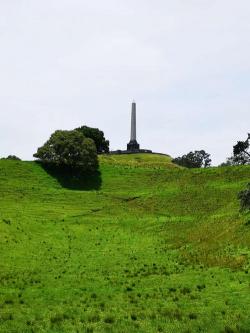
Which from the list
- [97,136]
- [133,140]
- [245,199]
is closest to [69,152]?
[97,136]

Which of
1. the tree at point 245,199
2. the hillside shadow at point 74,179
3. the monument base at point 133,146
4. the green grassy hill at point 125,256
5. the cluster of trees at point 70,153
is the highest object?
the monument base at point 133,146

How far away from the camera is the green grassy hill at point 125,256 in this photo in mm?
23156

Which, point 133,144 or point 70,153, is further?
point 133,144

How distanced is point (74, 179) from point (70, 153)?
5.99 meters

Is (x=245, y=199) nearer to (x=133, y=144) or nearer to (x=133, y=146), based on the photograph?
(x=133, y=144)

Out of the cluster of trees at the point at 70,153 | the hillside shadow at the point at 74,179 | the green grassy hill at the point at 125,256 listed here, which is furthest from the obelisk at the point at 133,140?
the green grassy hill at the point at 125,256

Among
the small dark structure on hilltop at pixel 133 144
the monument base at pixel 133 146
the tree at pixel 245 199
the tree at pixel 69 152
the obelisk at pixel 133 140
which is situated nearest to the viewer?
the tree at pixel 245 199

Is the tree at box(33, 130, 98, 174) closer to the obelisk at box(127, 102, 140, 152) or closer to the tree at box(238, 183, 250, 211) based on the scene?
the tree at box(238, 183, 250, 211)

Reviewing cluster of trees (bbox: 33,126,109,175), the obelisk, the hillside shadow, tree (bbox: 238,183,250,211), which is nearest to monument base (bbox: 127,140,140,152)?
the obelisk

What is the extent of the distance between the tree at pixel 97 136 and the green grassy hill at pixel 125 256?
1978 inches

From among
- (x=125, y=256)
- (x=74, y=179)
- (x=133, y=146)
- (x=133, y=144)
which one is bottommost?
(x=125, y=256)

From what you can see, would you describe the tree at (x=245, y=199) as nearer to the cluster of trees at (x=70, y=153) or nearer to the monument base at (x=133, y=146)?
the cluster of trees at (x=70, y=153)

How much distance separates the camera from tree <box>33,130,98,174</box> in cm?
10000

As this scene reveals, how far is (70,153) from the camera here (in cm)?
10088
